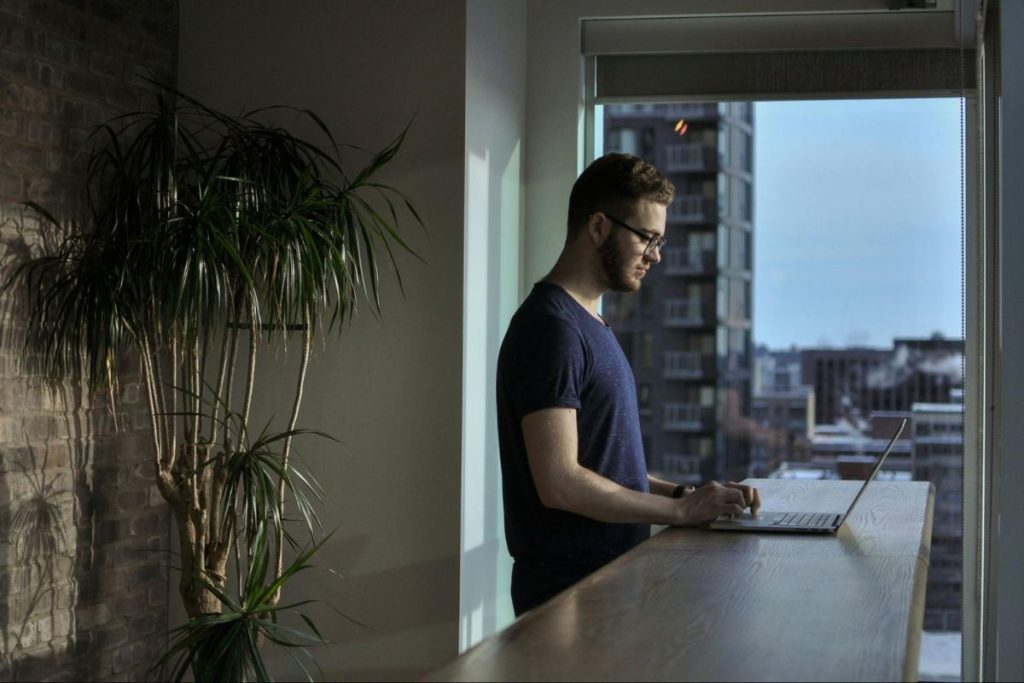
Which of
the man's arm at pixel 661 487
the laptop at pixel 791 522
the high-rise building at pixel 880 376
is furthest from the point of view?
the high-rise building at pixel 880 376

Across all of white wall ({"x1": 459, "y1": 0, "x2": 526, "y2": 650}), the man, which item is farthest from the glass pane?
the man

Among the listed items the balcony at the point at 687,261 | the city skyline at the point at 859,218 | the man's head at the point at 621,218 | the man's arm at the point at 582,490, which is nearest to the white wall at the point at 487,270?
the balcony at the point at 687,261

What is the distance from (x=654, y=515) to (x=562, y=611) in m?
0.82

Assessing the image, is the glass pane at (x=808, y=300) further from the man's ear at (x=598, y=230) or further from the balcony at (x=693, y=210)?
the man's ear at (x=598, y=230)

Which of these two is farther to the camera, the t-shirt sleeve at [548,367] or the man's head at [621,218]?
the man's head at [621,218]

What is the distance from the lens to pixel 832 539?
6.82ft

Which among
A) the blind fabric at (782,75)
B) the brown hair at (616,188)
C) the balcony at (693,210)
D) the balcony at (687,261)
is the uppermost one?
the blind fabric at (782,75)

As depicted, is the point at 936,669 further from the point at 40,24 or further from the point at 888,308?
the point at 40,24

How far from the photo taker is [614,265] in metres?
2.62

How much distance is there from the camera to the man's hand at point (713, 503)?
2225mm

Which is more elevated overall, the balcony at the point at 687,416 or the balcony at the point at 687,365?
the balcony at the point at 687,365

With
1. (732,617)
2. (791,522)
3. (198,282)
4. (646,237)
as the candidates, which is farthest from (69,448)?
(732,617)

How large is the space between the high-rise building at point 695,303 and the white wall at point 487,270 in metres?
0.54

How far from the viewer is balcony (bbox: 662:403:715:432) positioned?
187 inches
